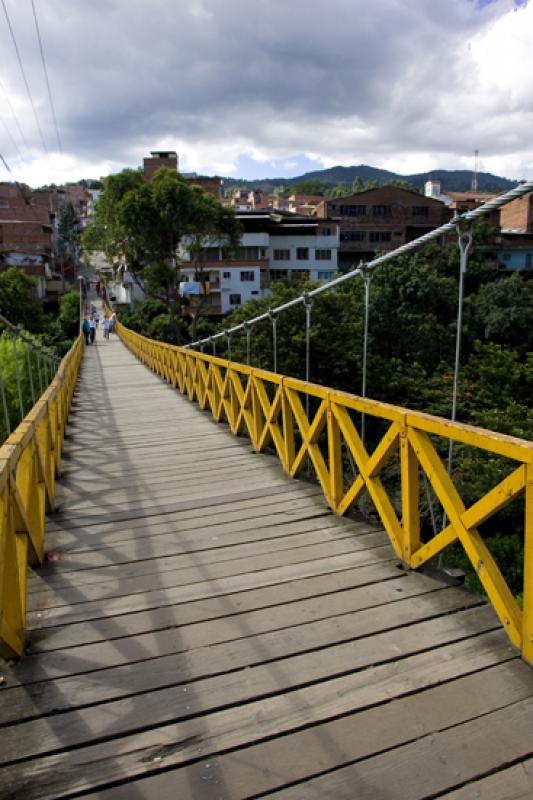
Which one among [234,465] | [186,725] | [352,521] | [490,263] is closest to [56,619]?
[186,725]

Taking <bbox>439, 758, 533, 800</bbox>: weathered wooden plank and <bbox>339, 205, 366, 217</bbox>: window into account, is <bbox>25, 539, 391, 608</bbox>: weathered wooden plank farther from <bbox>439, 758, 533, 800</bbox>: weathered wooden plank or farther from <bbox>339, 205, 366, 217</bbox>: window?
<bbox>339, 205, 366, 217</bbox>: window

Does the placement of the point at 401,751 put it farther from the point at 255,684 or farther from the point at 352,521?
the point at 352,521

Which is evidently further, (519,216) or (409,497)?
(519,216)

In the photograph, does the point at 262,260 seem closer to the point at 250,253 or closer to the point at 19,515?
the point at 250,253

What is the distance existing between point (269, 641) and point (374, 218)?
5019 centimetres

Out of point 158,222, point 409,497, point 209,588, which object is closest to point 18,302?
point 158,222

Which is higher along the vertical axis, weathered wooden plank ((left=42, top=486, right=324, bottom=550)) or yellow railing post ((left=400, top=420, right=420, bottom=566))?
yellow railing post ((left=400, top=420, right=420, bottom=566))

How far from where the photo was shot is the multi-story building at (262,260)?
140ft

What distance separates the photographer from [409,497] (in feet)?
9.32

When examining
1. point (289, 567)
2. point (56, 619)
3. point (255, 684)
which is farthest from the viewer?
point (289, 567)

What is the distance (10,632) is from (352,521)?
6.70 ft

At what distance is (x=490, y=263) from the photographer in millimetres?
45688

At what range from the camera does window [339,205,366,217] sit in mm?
48781

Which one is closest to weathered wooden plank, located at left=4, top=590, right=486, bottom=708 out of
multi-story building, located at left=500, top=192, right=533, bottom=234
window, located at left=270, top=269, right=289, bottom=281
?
window, located at left=270, top=269, right=289, bottom=281
